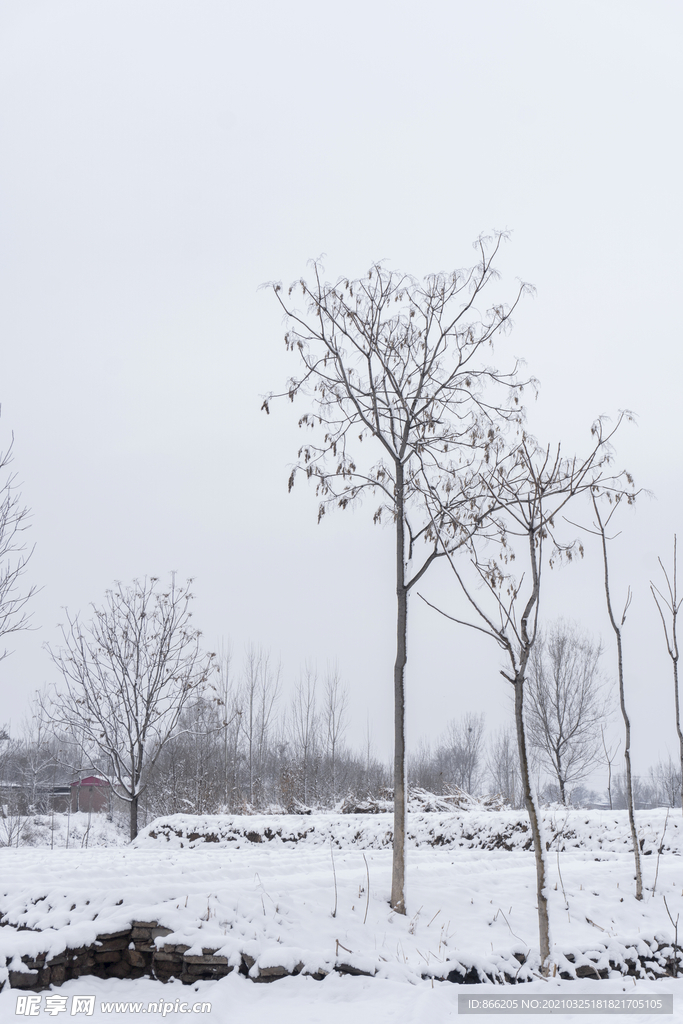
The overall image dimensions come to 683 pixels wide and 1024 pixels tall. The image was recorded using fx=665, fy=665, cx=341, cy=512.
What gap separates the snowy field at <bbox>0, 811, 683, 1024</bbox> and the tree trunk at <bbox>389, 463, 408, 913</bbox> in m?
0.23

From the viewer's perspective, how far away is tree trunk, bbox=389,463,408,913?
17.2 ft

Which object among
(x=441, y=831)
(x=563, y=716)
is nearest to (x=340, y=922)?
(x=441, y=831)

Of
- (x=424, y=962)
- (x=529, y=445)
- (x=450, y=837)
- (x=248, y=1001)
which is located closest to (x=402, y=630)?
(x=529, y=445)

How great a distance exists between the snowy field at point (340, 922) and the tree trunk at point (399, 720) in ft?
0.75

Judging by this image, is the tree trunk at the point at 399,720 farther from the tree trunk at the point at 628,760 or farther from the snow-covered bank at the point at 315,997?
the tree trunk at the point at 628,760

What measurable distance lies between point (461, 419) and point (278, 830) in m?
9.22

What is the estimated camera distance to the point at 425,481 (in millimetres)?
5820

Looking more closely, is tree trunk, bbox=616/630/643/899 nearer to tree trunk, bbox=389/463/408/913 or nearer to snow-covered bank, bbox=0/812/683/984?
snow-covered bank, bbox=0/812/683/984

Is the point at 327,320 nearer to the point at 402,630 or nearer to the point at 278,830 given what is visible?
the point at 402,630

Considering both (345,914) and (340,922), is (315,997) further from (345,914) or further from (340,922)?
(345,914)

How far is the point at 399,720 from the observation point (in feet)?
18.2

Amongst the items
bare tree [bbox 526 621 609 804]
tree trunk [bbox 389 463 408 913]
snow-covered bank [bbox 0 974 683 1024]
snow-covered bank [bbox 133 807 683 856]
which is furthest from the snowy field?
bare tree [bbox 526 621 609 804]

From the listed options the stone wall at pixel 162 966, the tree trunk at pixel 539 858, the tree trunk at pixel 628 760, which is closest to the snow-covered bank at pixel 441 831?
the tree trunk at pixel 628 760

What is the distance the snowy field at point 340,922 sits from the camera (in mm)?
4027
